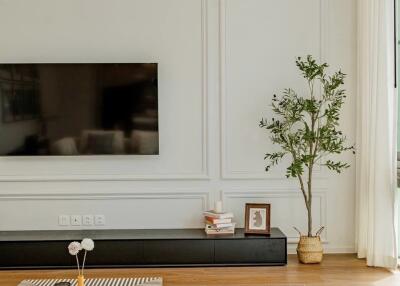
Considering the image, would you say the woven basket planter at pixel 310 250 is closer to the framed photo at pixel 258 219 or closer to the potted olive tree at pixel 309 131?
the potted olive tree at pixel 309 131

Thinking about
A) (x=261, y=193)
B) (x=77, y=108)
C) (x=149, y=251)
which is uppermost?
(x=77, y=108)

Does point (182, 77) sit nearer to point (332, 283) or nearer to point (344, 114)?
point (344, 114)

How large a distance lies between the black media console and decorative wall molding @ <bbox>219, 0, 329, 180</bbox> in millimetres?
597

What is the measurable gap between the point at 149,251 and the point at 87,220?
74 centimetres

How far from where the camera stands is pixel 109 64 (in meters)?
4.56

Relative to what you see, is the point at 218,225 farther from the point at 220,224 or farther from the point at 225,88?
the point at 225,88

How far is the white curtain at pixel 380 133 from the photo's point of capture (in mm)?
4203

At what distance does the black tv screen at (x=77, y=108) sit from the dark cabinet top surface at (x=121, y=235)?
0.67 meters

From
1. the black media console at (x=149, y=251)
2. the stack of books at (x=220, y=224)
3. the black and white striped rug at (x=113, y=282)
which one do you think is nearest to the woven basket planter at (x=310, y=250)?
the black media console at (x=149, y=251)

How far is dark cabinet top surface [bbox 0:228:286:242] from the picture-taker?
4304 millimetres

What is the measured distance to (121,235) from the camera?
441 cm

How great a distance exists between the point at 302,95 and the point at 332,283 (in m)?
1.67

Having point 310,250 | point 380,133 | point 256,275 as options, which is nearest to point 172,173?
point 256,275

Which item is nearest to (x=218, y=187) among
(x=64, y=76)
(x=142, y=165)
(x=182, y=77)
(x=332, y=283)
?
(x=142, y=165)
